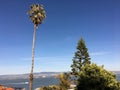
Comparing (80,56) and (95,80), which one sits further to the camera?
(80,56)

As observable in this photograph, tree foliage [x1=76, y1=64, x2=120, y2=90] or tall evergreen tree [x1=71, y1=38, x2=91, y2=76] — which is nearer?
tree foliage [x1=76, y1=64, x2=120, y2=90]

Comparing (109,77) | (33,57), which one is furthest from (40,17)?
(109,77)

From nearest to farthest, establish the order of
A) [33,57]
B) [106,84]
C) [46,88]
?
[33,57]
[106,84]
[46,88]

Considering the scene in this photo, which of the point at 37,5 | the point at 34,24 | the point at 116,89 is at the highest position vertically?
the point at 37,5

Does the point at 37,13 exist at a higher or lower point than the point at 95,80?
higher

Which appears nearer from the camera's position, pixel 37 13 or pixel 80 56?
pixel 37 13

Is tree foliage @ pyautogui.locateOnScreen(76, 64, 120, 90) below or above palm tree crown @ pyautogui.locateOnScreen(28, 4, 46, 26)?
below

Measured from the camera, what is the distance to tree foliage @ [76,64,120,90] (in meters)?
50.2

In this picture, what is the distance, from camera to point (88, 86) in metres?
50.1

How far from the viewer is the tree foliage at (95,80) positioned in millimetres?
50219

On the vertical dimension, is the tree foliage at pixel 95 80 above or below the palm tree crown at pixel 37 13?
below

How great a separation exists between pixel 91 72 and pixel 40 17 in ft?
53.8

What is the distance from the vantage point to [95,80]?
50250 mm

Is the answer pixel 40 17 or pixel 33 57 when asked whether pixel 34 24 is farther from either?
pixel 33 57
